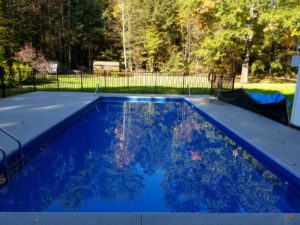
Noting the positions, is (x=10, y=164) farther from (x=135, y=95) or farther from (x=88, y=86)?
(x=88, y=86)

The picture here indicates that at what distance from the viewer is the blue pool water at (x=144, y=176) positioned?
3.73 m

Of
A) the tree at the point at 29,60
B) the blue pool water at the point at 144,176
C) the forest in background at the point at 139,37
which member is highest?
the forest in background at the point at 139,37

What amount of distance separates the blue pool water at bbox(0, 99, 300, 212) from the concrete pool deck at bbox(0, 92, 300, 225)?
15.2 inches

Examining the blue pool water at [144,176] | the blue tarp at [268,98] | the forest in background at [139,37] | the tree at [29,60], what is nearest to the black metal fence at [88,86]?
the tree at [29,60]

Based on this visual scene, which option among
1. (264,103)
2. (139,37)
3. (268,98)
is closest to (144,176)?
(264,103)

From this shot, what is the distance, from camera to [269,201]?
3953 mm

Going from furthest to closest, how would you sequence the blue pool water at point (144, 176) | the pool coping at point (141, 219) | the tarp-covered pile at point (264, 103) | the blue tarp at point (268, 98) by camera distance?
the blue tarp at point (268, 98), the tarp-covered pile at point (264, 103), the blue pool water at point (144, 176), the pool coping at point (141, 219)

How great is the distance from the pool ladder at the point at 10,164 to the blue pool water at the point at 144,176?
11cm

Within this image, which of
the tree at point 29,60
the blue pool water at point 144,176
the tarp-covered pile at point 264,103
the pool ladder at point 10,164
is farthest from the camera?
the tree at point 29,60

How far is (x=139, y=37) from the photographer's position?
25.7 metres

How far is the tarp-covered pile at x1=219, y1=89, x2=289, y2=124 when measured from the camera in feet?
23.6

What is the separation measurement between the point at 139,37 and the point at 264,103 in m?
19.1

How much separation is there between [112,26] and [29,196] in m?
24.1

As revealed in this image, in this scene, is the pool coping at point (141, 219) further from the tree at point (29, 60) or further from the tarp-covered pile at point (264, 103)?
the tree at point (29, 60)
